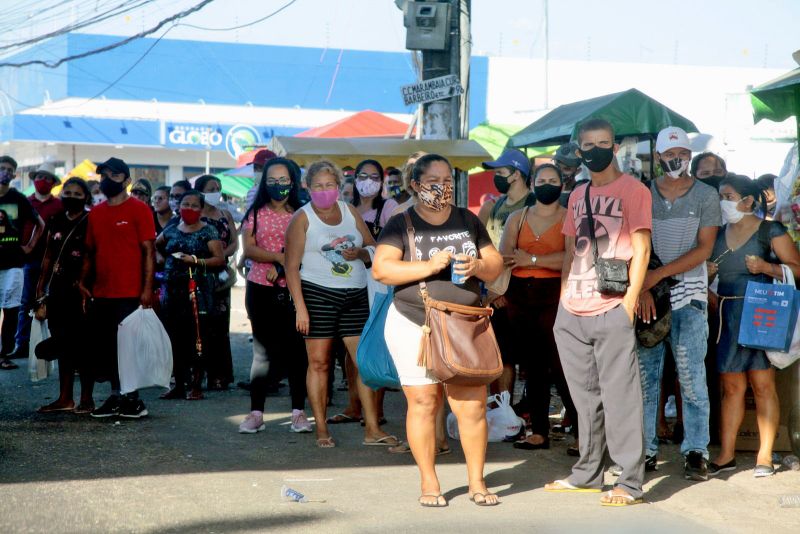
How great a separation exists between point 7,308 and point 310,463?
653 cm

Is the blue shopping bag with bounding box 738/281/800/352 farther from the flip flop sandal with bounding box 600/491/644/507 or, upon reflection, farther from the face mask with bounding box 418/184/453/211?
A: the face mask with bounding box 418/184/453/211

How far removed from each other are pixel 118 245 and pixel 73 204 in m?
0.71

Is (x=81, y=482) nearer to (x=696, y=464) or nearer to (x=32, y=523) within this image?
(x=32, y=523)

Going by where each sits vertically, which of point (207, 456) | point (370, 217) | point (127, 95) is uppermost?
point (127, 95)

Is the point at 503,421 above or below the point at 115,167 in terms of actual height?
below

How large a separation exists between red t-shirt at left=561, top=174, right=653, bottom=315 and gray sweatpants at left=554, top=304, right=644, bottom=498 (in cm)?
8

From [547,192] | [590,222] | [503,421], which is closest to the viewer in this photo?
[590,222]

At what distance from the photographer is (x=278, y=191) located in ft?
28.1

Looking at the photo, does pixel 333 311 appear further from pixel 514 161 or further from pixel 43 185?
pixel 43 185

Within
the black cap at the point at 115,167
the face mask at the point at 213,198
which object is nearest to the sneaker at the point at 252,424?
the black cap at the point at 115,167

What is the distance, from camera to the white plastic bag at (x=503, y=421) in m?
7.88

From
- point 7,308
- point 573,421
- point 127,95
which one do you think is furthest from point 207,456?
point 127,95

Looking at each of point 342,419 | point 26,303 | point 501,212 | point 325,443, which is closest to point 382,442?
point 325,443

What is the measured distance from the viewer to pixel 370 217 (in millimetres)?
9672
